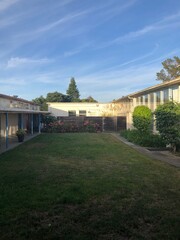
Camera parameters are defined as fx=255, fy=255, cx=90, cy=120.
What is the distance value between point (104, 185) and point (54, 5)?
31.7ft

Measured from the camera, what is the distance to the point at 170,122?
1114cm

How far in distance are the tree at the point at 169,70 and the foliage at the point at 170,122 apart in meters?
30.9

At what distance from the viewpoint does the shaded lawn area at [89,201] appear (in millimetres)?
3775

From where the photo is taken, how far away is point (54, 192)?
18.1 ft

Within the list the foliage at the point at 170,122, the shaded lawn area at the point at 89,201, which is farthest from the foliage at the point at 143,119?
the shaded lawn area at the point at 89,201

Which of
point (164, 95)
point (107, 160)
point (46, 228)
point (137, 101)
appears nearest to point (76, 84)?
point (137, 101)

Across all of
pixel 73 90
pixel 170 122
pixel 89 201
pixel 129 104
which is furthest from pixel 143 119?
pixel 73 90

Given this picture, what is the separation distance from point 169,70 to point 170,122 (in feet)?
107

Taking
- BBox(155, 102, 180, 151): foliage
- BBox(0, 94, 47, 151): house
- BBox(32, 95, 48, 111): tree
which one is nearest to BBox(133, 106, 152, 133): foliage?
BBox(155, 102, 180, 151): foliage

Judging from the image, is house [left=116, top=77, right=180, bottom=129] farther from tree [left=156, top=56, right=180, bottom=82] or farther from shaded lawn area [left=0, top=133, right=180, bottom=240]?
tree [left=156, top=56, right=180, bottom=82]

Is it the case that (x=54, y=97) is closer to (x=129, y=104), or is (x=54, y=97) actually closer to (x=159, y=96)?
(x=129, y=104)

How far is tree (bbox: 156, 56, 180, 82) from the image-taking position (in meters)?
40.4

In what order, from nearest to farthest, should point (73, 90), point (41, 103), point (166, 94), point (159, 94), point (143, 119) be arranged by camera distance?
point (166, 94)
point (143, 119)
point (159, 94)
point (41, 103)
point (73, 90)

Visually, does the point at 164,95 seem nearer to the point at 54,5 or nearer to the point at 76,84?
the point at 54,5
